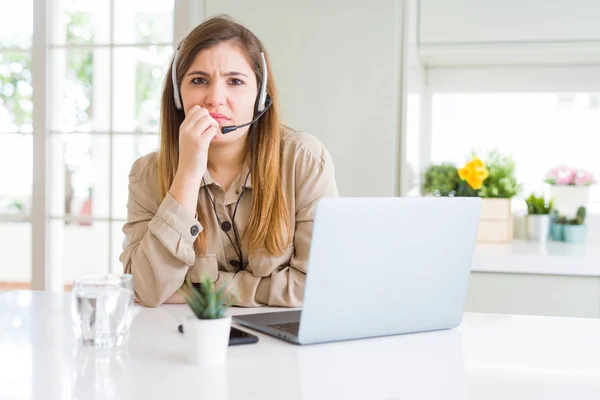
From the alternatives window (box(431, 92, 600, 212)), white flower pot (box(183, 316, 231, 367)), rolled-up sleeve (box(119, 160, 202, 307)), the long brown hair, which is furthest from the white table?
window (box(431, 92, 600, 212))

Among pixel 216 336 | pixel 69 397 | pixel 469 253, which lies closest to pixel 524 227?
pixel 469 253

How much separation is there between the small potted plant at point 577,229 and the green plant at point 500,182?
0.23 m

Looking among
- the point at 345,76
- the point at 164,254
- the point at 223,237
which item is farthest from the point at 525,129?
the point at 164,254

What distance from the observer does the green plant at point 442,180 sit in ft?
9.48

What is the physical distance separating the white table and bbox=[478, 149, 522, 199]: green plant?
1499 millimetres

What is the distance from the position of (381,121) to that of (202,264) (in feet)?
3.93

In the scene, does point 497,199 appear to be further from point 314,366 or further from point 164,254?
point 314,366

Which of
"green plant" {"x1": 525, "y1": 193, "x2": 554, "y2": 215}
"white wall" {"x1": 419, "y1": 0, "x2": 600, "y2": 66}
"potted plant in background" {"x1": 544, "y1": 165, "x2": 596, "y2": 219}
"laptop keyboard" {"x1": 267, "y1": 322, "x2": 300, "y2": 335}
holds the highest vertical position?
"white wall" {"x1": 419, "y1": 0, "x2": 600, "y2": 66}

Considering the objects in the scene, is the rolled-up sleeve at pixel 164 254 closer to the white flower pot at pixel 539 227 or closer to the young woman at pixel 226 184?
the young woman at pixel 226 184

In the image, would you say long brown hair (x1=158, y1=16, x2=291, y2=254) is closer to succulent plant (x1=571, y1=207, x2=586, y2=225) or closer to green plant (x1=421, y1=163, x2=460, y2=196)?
green plant (x1=421, y1=163, x2=460, y2=196)

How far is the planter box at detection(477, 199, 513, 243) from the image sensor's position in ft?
9.09

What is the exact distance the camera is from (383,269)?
46.1 inches

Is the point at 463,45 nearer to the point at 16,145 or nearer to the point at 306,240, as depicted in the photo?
the point at 306,240

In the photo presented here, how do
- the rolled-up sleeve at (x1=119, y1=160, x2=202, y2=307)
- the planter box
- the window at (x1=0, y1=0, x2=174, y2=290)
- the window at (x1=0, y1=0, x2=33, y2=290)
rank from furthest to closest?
the window at (x1=0, y1=0, x2=33, y2=290)
the window at (x1=0, y1=0, x2=174, y2=290)
the planter box
the rolled-up sleeve at (x1=119, y1=160, x2=202, y2=307)
